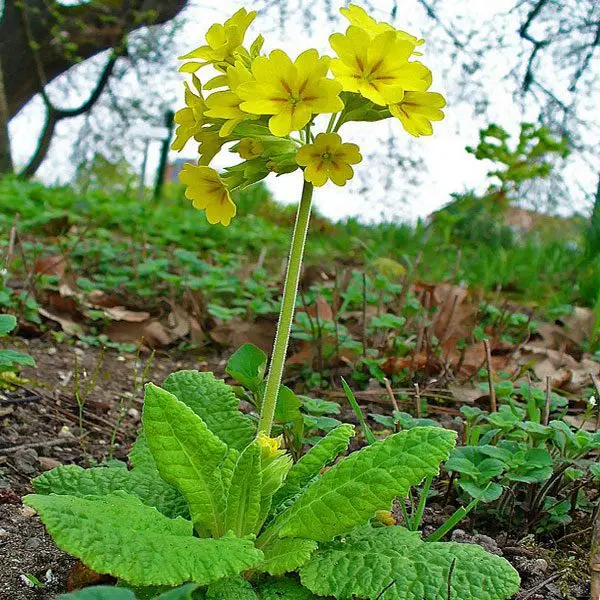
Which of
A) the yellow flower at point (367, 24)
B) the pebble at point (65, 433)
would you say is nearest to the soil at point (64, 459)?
the pebble at point (65, 433)

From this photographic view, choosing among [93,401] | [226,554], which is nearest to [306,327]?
[93,401]

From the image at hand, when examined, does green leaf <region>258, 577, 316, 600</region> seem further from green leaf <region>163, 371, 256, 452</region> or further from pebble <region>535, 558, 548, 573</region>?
pebble <region>535, 558, 548, 573</region>

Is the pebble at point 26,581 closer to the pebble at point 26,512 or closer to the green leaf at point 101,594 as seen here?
the pebble at point 26,512

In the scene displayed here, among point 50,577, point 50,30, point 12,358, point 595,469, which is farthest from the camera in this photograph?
point 50,30

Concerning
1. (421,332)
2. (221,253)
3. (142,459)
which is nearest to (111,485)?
(142,459)

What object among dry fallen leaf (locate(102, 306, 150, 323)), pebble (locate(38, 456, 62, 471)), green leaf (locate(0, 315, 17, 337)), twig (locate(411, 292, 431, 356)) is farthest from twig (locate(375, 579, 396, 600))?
dry fallen leaf (locate(102, 306, 150, 323))

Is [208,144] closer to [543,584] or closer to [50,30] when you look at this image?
[543,584]

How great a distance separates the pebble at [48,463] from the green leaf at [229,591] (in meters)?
0.64

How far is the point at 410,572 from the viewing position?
1218 mm

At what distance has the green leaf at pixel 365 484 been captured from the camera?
1226mm

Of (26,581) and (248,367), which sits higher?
(248,367)

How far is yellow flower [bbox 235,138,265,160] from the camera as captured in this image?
1.31 metres

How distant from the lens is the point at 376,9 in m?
6.20

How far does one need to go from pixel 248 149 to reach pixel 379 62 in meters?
0.27
